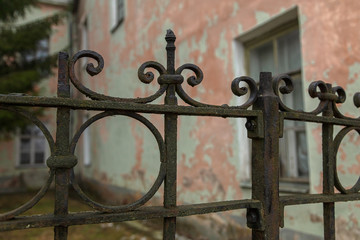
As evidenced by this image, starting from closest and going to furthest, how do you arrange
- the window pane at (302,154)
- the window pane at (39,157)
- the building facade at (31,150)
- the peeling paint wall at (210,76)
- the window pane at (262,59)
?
the peeling paint wall at (210,76) < the window pane at (302,154) < the window pane at (262,59) < the building facade at (31,150) < the window pane at (39,157)

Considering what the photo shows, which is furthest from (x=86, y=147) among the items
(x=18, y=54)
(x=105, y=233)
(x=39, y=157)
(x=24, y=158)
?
→ (x=105, y=233)

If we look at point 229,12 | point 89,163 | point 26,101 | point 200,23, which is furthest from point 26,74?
point 26,101

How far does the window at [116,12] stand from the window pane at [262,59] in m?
4.65

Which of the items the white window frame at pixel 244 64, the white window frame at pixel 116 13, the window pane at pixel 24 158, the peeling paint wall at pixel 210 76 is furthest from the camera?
the window pane at pixel 24 158

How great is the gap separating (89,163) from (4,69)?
11.8 feet

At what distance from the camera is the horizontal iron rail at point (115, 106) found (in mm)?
916

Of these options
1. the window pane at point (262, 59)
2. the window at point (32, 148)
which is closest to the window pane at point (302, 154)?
the window pane at point (262, 59)

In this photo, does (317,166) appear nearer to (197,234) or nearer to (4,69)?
(197,234)

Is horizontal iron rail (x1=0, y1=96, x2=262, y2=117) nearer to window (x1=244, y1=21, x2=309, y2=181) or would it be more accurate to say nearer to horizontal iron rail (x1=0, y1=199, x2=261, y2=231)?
horizontal iron rail (x1=0, y1=199, x2=261, y2=231)

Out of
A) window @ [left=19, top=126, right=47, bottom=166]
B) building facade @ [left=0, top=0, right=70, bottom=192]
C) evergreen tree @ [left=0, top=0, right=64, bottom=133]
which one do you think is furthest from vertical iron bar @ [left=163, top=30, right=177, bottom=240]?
window @ [left=19, top=126, right=47, bottom=166]

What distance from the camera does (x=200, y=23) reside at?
15.6ft

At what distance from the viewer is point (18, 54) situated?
9867 mm

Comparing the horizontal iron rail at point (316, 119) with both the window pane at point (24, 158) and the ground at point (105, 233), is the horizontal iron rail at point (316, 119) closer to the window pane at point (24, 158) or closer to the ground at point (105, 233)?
the ground at point (105, 233)

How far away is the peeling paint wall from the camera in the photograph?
288 centimetres
